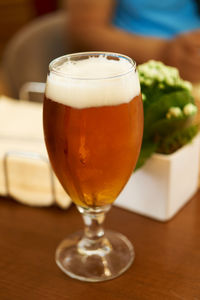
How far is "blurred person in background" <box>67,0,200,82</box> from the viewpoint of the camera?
185 cm

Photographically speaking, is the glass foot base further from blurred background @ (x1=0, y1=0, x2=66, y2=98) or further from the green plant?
blurred background @ (x1=0, y1=0, x2=66, y2=98)

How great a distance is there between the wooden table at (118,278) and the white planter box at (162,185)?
2cm

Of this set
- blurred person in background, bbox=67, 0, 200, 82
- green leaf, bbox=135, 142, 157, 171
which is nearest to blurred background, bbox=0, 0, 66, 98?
blurred person in background, bbox=67, 0, 200, 82

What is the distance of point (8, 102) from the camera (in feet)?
3.33

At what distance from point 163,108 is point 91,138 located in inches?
7.1

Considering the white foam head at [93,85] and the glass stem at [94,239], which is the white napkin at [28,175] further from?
the white foam head at [93,85]

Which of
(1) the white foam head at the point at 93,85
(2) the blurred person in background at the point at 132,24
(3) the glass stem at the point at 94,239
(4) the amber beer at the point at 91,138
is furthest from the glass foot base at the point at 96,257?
(2) the blurred person in background at the point at 132,24

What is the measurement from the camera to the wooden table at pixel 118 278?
2.01 feet

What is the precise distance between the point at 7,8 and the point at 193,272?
354 cm

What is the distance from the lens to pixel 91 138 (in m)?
0.58

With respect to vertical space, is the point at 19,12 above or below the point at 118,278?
below

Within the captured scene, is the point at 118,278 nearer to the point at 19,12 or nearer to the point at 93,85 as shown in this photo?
the point at 93,85

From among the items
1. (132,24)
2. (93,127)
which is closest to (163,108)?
(93,127)

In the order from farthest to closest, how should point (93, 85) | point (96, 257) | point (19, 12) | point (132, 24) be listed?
point (19, 12) → point (132, 24) → point (96, 257) → point (93, 85)
